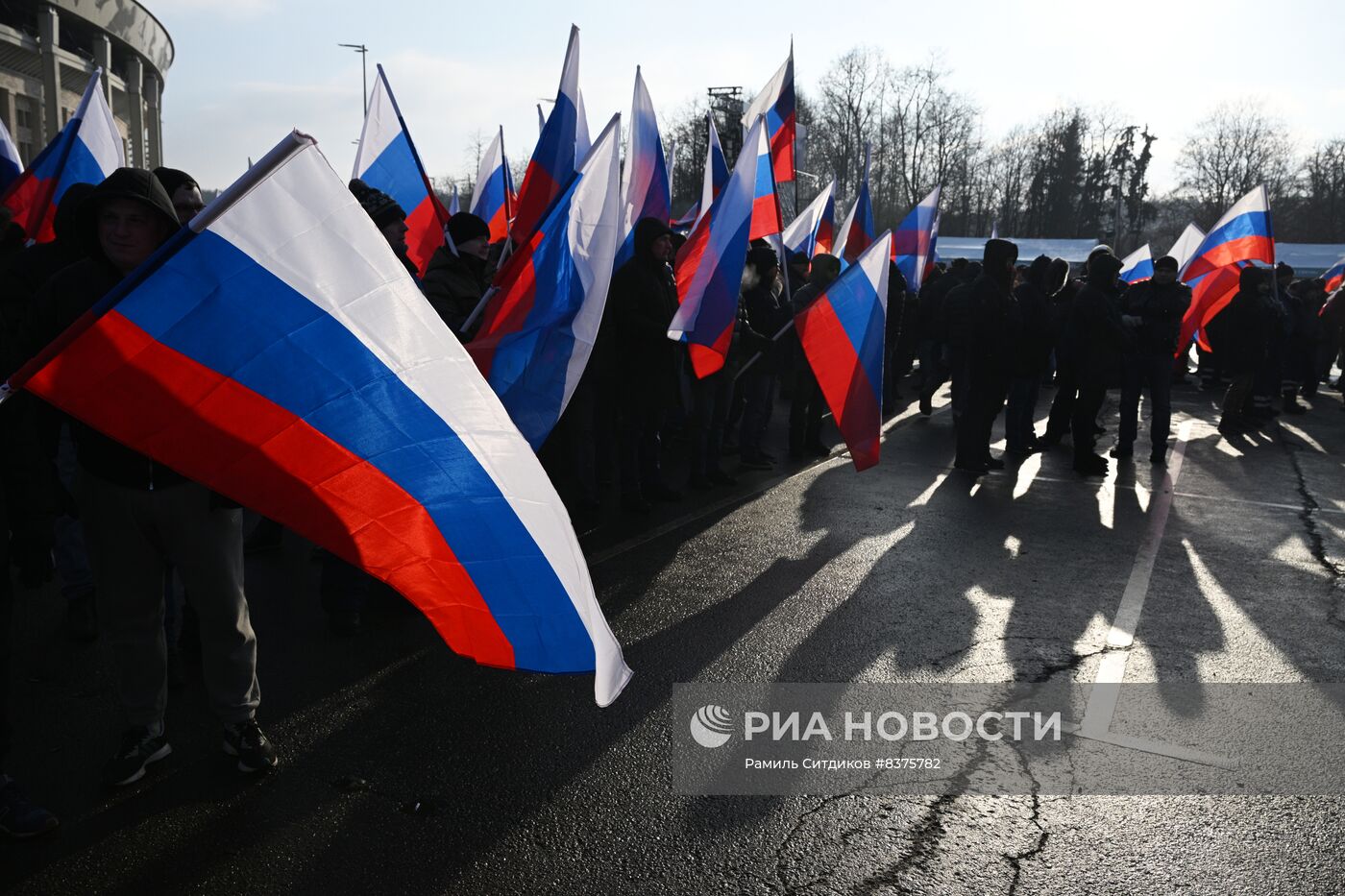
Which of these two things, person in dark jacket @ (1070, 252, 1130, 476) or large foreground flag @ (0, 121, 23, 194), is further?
person in dark jacket @ (1070, 252, 1130, 476)

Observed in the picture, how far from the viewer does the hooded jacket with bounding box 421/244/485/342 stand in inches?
208

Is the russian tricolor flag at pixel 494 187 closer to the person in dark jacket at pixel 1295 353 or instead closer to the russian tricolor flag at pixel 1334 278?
the person in dark jacket at pixel 1295 353

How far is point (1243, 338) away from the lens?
11.0m

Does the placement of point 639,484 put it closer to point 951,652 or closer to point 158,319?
point 951,652

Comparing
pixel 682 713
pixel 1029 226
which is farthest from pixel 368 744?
pixel 1029 226

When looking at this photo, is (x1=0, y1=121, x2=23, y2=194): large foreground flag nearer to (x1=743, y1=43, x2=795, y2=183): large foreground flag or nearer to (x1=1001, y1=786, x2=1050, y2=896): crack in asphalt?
(x1=743, y1=43, x2=795, y2=183): large foreground flag

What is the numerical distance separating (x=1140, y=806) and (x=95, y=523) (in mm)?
3403

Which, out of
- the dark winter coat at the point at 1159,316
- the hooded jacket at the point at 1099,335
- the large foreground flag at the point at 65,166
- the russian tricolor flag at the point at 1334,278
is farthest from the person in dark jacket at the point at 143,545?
the russian tricolor flag at the point at 1334,278

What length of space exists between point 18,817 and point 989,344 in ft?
24.7

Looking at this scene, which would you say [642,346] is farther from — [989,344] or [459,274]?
[989,344]

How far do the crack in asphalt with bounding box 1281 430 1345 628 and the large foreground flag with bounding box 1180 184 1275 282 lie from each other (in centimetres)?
379

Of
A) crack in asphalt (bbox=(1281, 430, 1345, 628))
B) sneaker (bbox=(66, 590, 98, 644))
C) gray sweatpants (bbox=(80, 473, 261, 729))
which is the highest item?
gray sweatpants (bbox=(80, 473, 261, 729))

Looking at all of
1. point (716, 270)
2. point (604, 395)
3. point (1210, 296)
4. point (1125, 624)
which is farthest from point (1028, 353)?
point (1210, 296)

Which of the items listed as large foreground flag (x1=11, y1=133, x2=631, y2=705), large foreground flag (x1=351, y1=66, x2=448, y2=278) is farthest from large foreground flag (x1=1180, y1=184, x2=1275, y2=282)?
large foreground flag (x1=11, y1=133, x2=631, y2=705)
